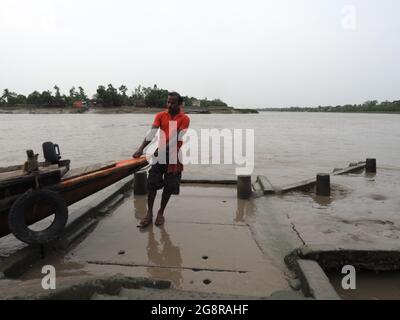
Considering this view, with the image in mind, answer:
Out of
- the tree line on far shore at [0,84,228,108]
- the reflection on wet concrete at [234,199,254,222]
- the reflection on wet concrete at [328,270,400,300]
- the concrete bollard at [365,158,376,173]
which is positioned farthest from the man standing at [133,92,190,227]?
the tree line on far shore at [0,84,228,108]

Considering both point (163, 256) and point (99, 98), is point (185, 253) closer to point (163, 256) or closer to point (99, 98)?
point (163, 256)

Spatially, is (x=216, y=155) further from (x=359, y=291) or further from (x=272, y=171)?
(x=359, y=291)

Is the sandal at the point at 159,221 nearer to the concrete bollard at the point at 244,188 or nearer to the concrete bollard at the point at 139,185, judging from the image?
the concrete bollard at the point at 139,185

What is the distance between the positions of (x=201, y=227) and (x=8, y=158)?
17.2 metres

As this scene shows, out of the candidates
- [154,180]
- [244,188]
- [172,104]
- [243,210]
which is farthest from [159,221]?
[244,188]

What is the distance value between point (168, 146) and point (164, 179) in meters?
0.50

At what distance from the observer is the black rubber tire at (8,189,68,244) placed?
392 cm

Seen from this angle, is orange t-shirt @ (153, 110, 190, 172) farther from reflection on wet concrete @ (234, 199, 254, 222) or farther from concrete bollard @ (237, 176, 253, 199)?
concrete bollard @ (237, 176, 253, 199)

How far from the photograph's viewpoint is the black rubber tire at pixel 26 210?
12.9 ft

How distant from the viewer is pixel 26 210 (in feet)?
13.4

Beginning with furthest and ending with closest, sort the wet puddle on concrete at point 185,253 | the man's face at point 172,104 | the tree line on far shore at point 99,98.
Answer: the tree line on far shore at point 99,98 < the man's face at point 172,104 < the wet puddle on concrete at point 185,253

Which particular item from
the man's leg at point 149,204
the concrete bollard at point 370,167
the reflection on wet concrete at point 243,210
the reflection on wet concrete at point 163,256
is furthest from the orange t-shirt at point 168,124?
the concrete bollard at point 370,167
